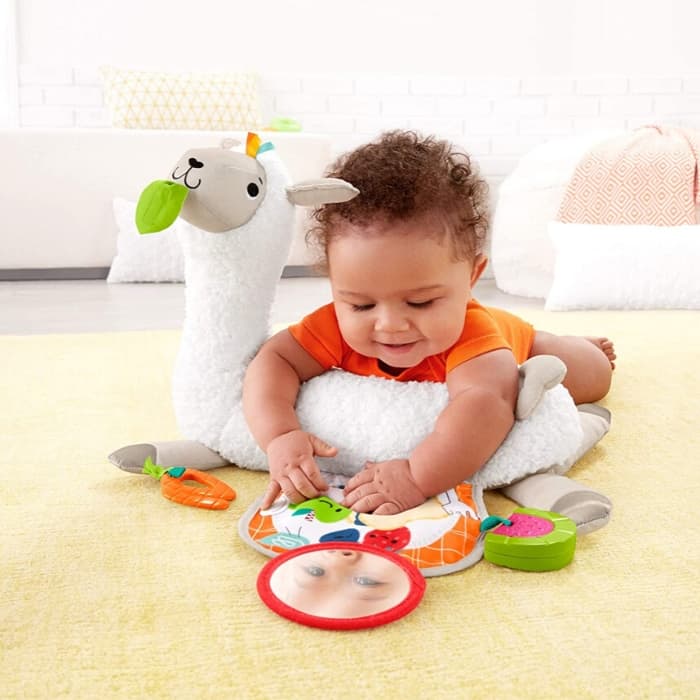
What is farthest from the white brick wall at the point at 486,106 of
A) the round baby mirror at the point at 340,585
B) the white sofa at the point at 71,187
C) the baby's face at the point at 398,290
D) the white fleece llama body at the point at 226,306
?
the round baby mirror at the point at 340,585

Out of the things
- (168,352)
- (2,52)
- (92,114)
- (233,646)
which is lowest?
(168,352)

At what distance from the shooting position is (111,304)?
90.7 inches

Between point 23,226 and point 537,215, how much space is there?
1651 millimetres

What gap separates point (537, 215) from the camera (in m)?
2.68

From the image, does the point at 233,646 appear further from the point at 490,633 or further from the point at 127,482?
the point at 127,482

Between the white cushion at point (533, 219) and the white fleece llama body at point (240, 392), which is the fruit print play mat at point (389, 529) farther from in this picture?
the white cushion at point (533, 219)

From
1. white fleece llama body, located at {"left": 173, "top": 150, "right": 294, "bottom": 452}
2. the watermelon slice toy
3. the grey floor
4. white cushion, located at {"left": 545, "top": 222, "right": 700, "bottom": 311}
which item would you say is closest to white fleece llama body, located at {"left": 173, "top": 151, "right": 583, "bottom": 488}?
white fleece llama body, located at {"left": 173, "top": 150, "right": 294, "bottom": 452}

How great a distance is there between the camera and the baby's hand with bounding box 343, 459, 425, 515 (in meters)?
0.79

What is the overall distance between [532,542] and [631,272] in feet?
5.44

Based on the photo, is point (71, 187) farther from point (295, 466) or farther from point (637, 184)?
point (295, 466)

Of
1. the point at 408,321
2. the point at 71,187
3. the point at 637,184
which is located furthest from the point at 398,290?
the point at 71,187

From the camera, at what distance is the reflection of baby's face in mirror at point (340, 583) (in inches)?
25.0

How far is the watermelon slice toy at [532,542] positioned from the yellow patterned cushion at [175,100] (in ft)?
8.39

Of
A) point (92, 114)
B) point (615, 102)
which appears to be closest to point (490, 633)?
point (92, 114)
